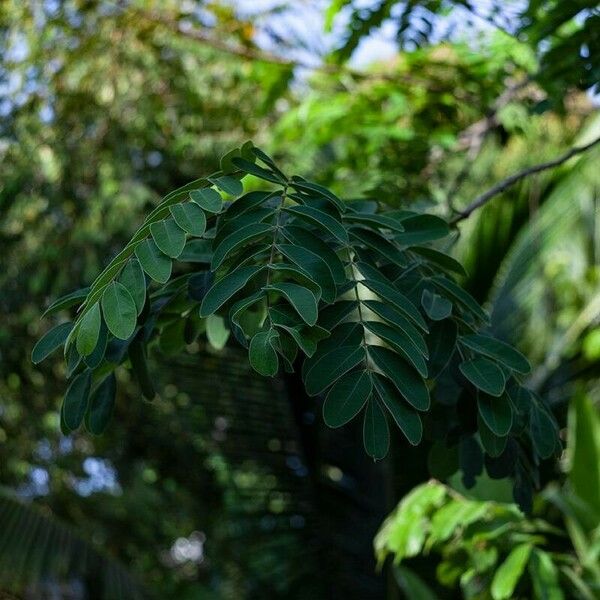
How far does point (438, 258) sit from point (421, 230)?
0.08 meters

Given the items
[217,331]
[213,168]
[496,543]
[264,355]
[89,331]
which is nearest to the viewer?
[264,355]

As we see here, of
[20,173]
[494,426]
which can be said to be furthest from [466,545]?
[20,173]

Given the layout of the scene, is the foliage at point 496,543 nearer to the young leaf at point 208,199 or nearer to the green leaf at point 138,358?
the green leaf at point 138,358

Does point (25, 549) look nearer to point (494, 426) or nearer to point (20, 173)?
point (20, 173)

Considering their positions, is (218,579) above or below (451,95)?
below

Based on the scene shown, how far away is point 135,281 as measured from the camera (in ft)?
6.66

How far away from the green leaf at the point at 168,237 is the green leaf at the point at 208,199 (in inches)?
2.3

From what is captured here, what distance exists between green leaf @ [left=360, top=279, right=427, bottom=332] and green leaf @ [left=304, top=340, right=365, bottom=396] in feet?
0.40

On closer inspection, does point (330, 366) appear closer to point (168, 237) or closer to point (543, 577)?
point (168, 237)

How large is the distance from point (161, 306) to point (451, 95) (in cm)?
301

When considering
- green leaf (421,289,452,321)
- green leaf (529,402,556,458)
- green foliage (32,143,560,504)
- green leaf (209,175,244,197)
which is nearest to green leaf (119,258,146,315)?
green foliage (32,143,560,504)

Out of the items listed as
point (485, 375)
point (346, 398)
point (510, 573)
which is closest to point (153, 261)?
point (346, 398)

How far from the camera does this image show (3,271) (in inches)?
238

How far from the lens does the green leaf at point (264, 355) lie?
1839 millimetres
